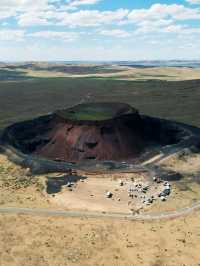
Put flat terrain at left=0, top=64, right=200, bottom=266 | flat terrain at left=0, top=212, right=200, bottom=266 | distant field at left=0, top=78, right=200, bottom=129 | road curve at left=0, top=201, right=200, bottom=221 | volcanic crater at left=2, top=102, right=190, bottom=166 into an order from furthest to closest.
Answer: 1. distant field at left=0, top=78, right=200, bottom=129
2. volcanic crater at left=2, top=102, right=190, bottom=166
3. road curve at left=0, top=201, right=200, bottom=221
4. flat terrain at left=0, top=64, right=200, bottom=266
5. flat terrain at left=0, top=212, right=200, bottom=266

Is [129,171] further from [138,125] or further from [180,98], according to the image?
[180,98]

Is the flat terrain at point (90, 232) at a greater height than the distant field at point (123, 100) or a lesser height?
lesser

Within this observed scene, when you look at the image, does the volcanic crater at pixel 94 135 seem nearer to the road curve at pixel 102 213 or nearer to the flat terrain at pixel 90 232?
the flat terrain at pixel 90 232

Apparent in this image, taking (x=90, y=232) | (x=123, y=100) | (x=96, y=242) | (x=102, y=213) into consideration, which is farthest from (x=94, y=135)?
(x=123, y=100)

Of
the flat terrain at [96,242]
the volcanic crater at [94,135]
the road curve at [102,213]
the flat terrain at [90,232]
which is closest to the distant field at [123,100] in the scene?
the volcanic crater at [94,135]

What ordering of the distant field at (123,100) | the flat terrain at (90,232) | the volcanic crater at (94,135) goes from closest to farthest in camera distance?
the flat terrain at (90,232) < the volcanic crater at (94,135) < the distant field at (123,100)

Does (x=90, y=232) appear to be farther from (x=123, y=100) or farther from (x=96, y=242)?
(x=123, y=100)

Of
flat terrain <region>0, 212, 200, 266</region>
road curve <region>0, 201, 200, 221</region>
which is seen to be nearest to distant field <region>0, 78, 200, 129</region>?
road curve <region>0, 201, 200, 221</region>

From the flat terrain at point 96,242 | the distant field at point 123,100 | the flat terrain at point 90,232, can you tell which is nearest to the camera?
the flat terrain at point 96,242

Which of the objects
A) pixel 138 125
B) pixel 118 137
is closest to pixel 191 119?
pixel 138 125

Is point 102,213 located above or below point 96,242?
above

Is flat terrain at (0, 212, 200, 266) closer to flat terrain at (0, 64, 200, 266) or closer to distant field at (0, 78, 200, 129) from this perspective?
flat terrain at (0, 64, 200, 266)
